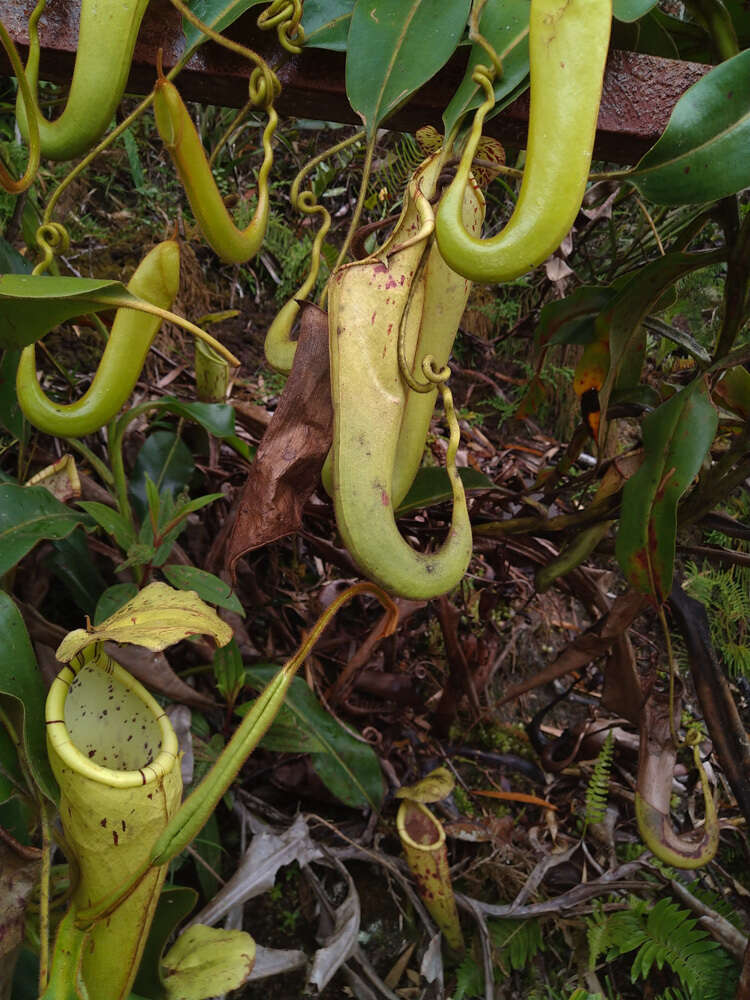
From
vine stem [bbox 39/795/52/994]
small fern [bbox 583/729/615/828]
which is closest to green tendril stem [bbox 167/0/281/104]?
vine stem [bbox 39/795/52/994]

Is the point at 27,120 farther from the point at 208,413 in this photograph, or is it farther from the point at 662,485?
the point at 662,485

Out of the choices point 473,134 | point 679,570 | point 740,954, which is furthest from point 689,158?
point 740,954

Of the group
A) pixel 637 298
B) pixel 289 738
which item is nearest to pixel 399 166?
pixel 637 298

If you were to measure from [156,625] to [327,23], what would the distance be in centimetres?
57

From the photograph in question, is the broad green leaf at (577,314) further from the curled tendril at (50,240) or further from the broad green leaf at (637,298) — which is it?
the curled tendril at (50,240)

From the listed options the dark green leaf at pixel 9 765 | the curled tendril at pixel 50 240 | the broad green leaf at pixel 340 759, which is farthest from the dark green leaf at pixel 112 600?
the curled tendril at pixel 50 240

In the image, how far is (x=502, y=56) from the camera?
574mm

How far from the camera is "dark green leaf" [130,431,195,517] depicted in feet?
3.56

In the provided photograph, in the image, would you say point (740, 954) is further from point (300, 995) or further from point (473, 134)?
point (473, 134)

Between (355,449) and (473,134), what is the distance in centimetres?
27

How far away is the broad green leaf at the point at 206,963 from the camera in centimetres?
71

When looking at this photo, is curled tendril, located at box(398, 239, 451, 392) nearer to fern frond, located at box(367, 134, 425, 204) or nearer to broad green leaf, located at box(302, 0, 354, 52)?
broad green leaf, located at box(302, 0, 354, 52)

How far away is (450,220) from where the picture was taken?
0.47 meters

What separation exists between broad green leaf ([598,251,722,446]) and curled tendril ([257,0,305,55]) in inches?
16.8
